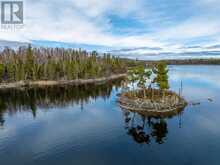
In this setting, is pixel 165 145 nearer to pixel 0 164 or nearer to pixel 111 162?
pixel 111 162

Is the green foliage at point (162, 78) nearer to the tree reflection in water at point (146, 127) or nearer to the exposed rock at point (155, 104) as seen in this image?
the exposed rock at point (155, 104)

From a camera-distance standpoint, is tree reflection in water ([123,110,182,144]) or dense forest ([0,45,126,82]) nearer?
tree reflection in water ([123,110,182,144])

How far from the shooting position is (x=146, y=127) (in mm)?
39875

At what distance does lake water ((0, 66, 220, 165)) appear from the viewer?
27625mm

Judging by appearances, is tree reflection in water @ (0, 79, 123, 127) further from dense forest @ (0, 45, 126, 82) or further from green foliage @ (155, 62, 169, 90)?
dense forest @ (0, 45, 126, 82)

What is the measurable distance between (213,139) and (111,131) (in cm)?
1646

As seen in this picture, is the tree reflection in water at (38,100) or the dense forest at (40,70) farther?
the dense forest at (40,70)

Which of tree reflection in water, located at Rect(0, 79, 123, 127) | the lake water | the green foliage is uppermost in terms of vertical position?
the green foliage

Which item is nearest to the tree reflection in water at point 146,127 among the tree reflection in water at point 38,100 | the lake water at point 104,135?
the lake water at point 104,135

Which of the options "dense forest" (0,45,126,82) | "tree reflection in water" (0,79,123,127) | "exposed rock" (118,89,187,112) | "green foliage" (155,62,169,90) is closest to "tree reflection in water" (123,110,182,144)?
"exposed rock" (118,89,187,112)

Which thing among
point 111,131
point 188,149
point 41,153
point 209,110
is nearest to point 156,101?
point 209,110

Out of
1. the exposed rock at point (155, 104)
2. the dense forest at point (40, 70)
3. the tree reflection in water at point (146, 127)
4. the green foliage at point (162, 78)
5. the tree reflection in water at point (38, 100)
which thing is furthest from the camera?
the dense forest at point (40, 70)

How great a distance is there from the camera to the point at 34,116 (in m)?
46.5

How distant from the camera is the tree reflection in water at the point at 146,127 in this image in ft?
114
